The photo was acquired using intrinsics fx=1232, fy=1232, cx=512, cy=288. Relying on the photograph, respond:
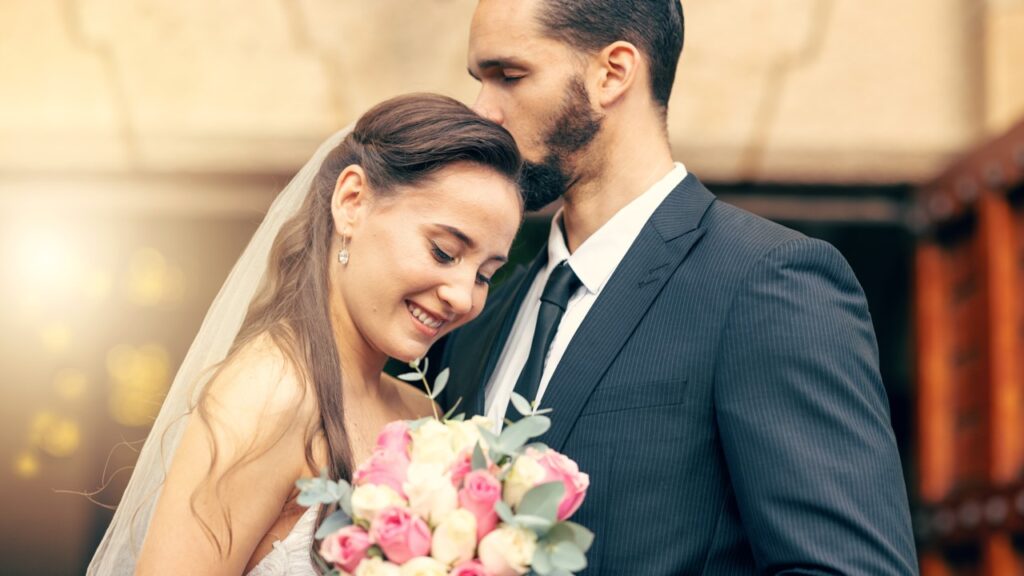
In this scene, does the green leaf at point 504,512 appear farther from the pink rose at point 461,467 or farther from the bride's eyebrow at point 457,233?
the bride's eyebrow at point 457,233

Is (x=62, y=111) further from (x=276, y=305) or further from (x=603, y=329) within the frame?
(x=603, y=329)

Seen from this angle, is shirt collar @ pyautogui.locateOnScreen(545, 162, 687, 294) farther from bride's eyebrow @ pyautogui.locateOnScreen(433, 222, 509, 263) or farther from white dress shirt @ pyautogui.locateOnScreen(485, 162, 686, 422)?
bride's eyebrow @ pyautogui.locateOnScreen(433, 222, 509, 263)

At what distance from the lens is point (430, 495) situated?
172cm

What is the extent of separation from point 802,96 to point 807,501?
9.29 feet

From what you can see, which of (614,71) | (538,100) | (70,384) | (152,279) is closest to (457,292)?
(538,100)

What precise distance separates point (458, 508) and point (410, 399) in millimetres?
867

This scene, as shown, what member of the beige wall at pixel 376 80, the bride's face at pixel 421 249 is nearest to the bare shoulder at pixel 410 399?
the bride's face at pixel 421 249

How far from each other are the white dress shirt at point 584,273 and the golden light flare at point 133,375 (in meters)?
2.46

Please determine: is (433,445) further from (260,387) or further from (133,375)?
(133,375)

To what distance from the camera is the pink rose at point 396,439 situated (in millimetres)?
1807

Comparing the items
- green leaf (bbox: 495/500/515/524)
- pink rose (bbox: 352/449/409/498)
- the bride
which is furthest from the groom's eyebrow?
green leaf (bbox: 495/500/515/524)

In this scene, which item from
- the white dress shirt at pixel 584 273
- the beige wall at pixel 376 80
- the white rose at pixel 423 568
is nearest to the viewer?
the white rose at pixel 423 568

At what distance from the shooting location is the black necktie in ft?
7.59

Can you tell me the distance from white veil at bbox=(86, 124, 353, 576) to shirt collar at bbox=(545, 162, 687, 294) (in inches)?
21.4
